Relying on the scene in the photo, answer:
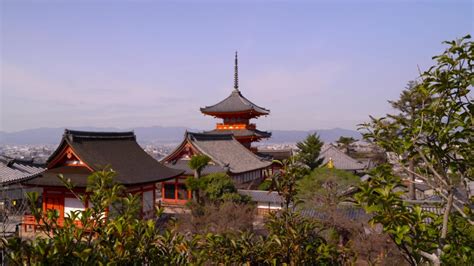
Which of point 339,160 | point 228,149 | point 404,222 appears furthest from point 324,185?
point 339,160

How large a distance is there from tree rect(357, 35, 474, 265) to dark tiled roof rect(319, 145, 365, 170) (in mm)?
32441

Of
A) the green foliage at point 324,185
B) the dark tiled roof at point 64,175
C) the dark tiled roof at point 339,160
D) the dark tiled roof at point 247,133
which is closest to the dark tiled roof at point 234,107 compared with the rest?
the dark tiled roof at point 247,133

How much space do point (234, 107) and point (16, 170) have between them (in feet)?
74.7

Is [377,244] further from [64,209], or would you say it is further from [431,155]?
[64,209]

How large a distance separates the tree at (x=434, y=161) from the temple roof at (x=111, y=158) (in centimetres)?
1489

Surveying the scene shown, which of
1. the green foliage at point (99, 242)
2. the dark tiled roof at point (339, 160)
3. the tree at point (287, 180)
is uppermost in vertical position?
the tree at point (287, 180)

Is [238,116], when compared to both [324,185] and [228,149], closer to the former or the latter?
[228,149]

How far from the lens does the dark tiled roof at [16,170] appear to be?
54.6 ft

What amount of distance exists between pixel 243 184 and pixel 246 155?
14.7 feet

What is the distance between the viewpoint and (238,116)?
38.1 meters

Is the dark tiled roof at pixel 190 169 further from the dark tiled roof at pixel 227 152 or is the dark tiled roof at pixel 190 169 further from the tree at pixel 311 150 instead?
the tree at pixel 311 150

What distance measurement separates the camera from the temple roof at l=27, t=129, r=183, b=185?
18.2m

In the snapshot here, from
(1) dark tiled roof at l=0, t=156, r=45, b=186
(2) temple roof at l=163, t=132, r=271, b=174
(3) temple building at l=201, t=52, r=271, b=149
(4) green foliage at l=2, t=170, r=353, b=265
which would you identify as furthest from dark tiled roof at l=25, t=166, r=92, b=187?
(3) temple building at l=201, t=52, r=271, b=149

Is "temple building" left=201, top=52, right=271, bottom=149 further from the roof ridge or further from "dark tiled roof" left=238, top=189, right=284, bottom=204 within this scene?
the roof ridge
